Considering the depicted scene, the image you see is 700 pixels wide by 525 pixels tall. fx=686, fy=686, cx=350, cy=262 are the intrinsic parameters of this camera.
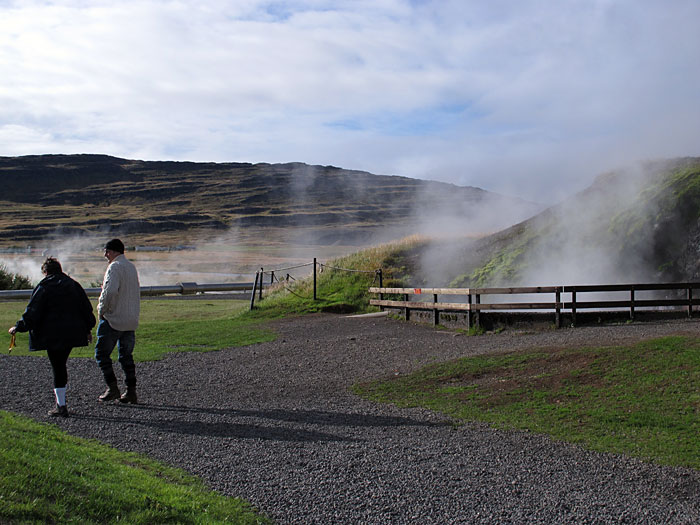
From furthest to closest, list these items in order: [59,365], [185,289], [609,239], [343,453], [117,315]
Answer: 1. [185,289]
2. [609,239]
3. [117,315]
4. [59,365]
5. [343,453]

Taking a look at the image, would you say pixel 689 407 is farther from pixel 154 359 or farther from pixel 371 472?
pixel 154 359

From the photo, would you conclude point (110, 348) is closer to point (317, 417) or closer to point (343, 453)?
point (317, 417)

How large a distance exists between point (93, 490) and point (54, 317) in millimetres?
3977

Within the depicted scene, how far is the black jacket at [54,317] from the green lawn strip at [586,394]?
3.77m

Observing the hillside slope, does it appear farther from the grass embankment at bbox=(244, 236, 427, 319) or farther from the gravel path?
the gravel path

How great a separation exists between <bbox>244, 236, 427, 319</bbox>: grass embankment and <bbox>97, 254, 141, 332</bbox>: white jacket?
43.5 ft

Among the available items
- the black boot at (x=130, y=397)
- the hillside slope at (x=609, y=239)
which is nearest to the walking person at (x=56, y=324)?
the black boot at (x=130, y=397)

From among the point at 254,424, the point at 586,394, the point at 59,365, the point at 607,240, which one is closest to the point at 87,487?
the point at 254,424

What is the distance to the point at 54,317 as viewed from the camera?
784 centimetres

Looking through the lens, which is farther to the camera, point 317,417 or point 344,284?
point 344,284

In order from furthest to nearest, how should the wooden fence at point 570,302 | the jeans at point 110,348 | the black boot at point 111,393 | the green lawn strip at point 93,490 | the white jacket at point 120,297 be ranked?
1. the wooden fence at point 570,302
2. the black boot at point 111,393
3. the jeans at point 110,348
4. the white jacket at point 120,297
5. the green lawn strip at point 93,490

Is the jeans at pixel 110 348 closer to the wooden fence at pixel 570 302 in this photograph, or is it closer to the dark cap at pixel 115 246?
the dark cap at pixel 115 246

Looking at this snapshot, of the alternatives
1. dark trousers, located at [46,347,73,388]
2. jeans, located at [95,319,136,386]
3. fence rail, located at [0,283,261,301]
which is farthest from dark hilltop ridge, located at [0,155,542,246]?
dark trousers, located at [46,347,73,388]

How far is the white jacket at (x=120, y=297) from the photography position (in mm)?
8234
